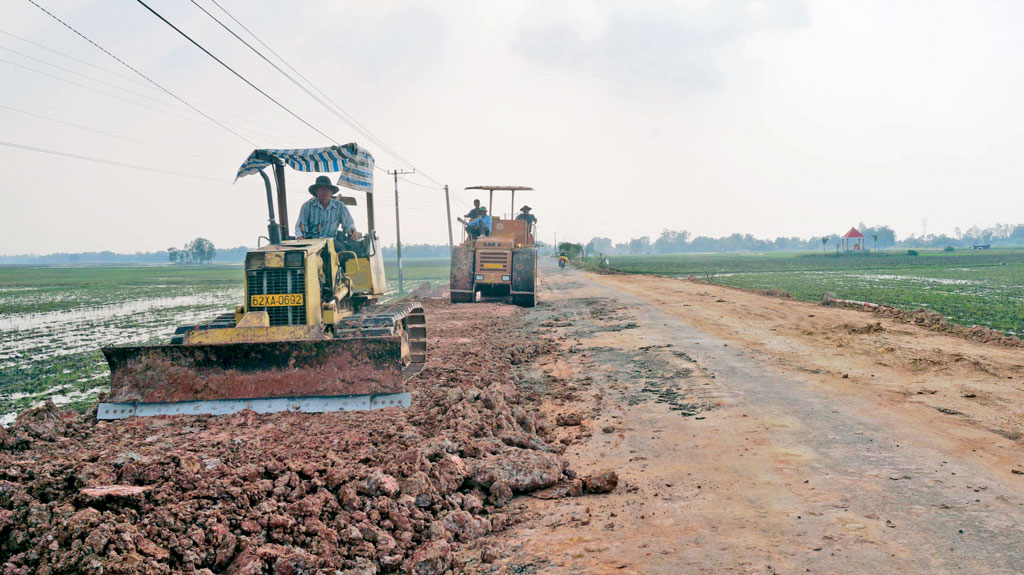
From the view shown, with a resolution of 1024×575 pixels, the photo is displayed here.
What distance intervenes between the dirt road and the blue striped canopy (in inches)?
160

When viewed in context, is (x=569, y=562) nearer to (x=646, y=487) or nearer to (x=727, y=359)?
(x=646, y=487)

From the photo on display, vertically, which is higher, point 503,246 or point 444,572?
point 503,246

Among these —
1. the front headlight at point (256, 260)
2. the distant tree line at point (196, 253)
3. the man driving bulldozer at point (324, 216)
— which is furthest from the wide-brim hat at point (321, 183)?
the distant tree line at point (196, 253)

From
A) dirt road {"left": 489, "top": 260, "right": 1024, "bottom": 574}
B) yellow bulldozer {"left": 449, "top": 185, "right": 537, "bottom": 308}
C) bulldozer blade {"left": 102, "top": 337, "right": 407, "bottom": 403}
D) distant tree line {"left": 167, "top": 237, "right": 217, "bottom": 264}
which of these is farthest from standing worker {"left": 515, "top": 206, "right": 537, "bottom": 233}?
distant tree line {"left": 167, "top": 237, "right": 217, "bottom": 264}

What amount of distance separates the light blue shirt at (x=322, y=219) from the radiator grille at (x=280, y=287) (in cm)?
147

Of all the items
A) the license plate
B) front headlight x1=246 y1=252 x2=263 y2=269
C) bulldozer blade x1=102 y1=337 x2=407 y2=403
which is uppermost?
front headlight x1=246 y1=252 x2=263 y2=269

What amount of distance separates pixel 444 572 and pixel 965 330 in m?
12.8

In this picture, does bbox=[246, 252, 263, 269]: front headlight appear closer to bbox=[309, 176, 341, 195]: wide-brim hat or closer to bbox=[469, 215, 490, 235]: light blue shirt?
bbox=[309, 176, 341, 195]: wide-brim hat

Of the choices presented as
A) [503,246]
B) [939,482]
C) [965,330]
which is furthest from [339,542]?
[503,246]

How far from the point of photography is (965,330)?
1220 centimetres

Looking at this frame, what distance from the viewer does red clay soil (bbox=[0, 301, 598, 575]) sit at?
3.40m

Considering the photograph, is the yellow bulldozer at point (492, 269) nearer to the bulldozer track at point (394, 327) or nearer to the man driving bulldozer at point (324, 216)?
the bulldozer track at point (394, 327)

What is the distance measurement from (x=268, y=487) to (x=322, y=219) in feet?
17.3

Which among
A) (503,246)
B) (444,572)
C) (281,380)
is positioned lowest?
(444,572)
